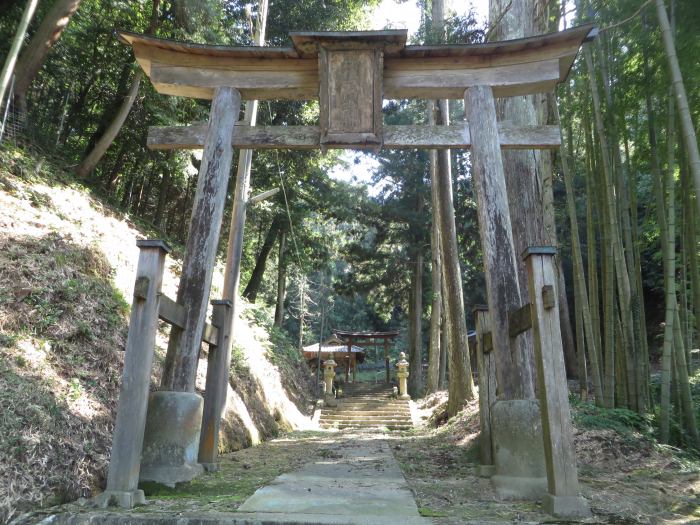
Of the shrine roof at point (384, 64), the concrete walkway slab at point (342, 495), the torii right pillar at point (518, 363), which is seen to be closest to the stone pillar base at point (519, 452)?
the torii right pillar at point (518, 363)

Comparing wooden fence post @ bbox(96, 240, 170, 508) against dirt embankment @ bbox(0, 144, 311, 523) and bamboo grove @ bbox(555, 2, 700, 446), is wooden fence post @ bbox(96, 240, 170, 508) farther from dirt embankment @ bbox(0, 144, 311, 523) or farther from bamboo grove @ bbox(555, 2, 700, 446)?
bamboo grove @ bbox(555, 2, 700, 446)

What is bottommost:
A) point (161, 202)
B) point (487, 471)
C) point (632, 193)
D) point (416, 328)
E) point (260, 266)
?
point (487, 471)

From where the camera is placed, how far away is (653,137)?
6586 millimetres

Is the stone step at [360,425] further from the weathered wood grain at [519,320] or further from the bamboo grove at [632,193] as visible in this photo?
the weathered wood grain at [519,320]

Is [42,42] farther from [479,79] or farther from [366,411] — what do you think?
[366,411]

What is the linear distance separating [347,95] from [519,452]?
3.48 m

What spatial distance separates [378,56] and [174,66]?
201cm

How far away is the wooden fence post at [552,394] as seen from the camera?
3023 mm

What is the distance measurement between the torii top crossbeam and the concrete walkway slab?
3.03 meters

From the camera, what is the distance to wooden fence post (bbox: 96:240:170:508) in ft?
10.3

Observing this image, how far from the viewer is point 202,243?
438 centimetres

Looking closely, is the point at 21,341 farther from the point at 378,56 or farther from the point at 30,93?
the point at 30,93

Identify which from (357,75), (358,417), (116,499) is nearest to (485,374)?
(357,75)

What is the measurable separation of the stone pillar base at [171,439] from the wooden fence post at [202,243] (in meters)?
0.23
